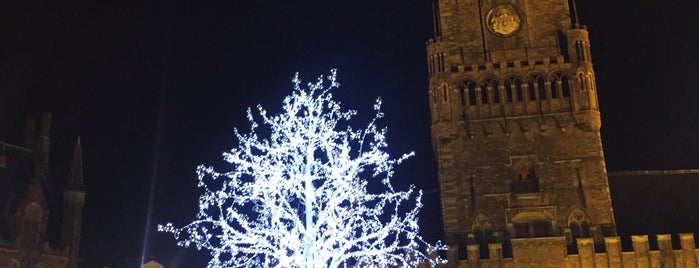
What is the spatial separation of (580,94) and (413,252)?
1012cm

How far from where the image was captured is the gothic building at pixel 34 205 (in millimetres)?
33625

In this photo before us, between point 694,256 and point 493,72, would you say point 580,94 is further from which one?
point 694,256

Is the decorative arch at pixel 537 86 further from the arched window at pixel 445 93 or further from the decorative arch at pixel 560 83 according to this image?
the arched window at pixel 445 93

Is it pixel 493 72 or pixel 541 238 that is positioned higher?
pixel 493 72

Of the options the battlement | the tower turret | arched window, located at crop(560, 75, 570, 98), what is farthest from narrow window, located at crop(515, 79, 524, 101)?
the tower turret

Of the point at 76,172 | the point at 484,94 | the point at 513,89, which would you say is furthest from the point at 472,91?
the point at 76,172

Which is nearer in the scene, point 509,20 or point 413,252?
point 413,252

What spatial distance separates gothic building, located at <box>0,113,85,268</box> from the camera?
110 ft

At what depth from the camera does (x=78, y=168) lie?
37094mm

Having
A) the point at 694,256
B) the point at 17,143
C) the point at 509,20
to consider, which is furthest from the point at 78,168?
the point at 694,256

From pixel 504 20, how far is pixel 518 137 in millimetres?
5609

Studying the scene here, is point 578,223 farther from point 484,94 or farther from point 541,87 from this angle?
point 484,94

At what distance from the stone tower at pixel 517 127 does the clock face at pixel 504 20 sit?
0.15 ft

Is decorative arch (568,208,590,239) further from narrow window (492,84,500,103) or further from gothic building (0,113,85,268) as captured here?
gothic building (0,113,85,268)
